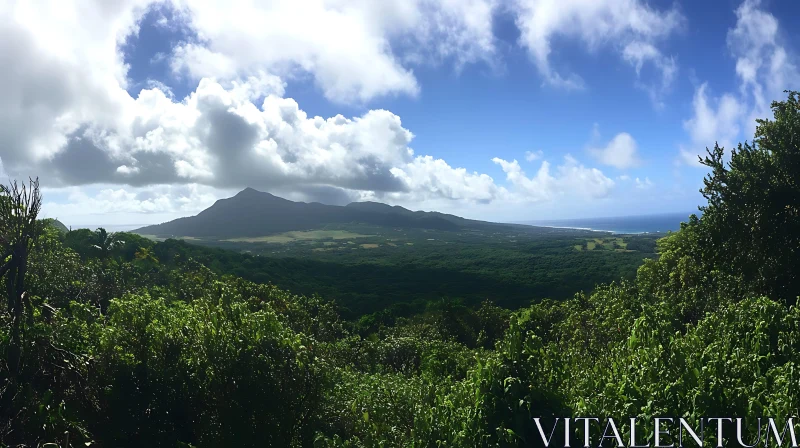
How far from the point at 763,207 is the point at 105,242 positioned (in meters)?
59.5

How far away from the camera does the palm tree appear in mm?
47781

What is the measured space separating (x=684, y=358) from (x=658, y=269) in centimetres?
1760

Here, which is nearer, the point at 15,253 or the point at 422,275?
the point at 15,253

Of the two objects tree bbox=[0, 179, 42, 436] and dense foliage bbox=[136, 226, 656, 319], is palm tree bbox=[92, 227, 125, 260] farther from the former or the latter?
tree bbox=[0, 179, 42, 436]

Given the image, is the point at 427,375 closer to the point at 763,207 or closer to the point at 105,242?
the point at 763,207

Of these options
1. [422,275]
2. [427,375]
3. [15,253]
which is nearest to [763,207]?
[427,375]

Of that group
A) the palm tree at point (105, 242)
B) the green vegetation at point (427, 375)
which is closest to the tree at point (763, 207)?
the green vegetation at point (427, 375)

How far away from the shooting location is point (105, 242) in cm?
5012

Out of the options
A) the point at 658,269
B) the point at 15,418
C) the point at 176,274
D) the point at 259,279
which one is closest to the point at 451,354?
the point at 658,269

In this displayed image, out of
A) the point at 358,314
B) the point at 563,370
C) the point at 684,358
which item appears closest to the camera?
A: the point at 684,358

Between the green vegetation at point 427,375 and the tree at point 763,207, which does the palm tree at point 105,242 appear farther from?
the tree at point 763,207

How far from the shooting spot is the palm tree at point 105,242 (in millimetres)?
47781

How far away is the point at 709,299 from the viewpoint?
1605 cm

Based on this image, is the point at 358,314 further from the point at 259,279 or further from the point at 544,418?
the point at 544,418
